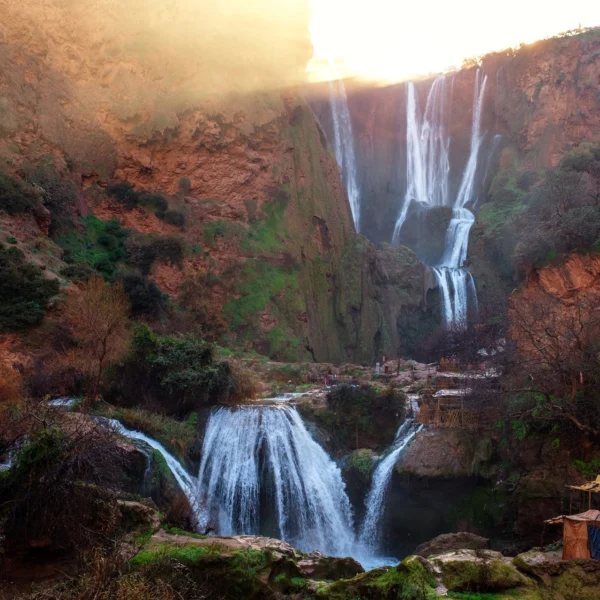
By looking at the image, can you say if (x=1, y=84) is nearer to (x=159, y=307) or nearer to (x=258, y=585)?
(x=159, y=307)

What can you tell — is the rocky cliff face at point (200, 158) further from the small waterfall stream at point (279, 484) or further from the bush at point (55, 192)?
the small waterfall stream at point (279, 484)

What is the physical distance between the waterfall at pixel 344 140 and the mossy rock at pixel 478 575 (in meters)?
47.1

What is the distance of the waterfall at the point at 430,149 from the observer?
58125 millimetres

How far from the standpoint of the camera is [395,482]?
1866cm

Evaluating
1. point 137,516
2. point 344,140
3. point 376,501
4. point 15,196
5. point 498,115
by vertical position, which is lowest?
point 376,501

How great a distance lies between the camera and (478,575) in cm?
974

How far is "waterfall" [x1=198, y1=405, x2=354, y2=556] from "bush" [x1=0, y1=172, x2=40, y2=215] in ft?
44.1

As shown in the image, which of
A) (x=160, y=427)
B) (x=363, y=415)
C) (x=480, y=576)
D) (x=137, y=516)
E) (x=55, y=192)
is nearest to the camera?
(x=480, y=576)

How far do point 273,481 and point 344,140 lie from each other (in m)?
45.0

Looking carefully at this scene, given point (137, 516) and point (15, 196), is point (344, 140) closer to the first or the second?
point (15, 196)

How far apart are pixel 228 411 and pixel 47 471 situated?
10.9 meters

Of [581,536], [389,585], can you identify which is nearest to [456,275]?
[581,536]

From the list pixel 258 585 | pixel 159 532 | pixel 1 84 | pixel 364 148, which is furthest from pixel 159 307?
pixel 364 148

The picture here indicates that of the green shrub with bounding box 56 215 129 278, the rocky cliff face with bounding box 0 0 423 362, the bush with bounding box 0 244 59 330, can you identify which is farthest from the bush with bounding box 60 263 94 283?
the rocky cliff face with bounding box 0 0 423 362
